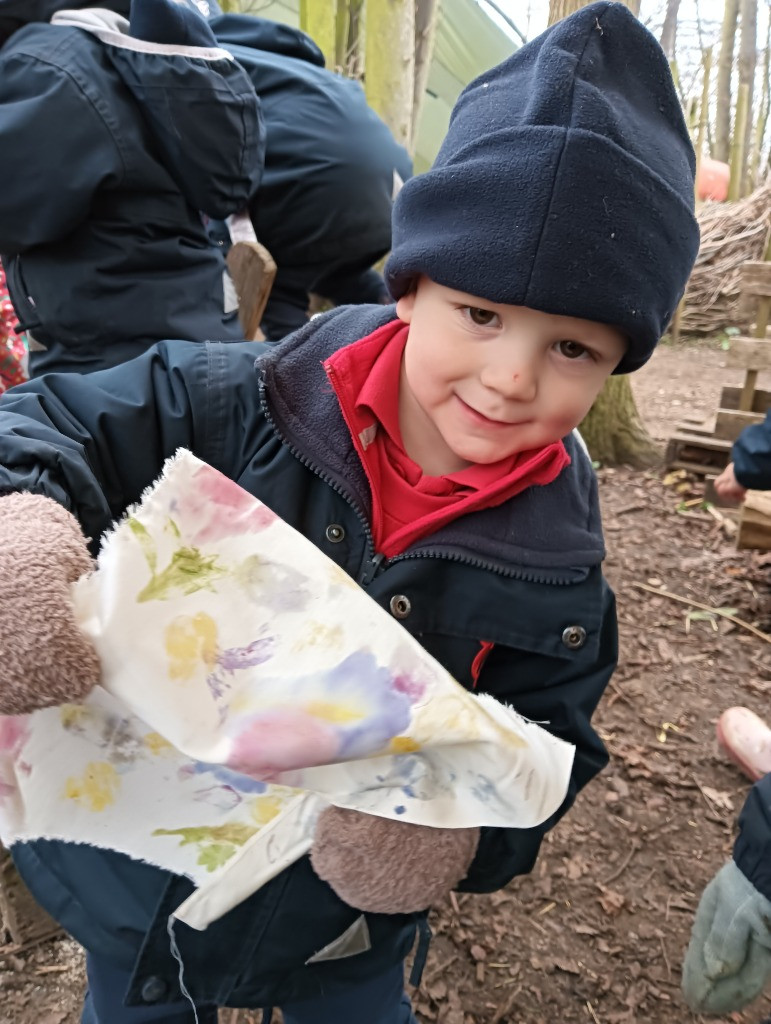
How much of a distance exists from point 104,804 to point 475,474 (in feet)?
2.30

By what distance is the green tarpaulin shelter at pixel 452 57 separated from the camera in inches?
353

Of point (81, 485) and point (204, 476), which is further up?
point (204, 476)

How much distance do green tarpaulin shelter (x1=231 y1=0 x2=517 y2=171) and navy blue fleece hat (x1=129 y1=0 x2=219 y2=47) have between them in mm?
7566

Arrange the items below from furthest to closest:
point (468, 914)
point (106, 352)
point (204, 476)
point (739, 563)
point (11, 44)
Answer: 1. point (739, 563)
2. point (468, 914)
3. point (106, 352)
4. point (11, 44)
5. point (204, 476)

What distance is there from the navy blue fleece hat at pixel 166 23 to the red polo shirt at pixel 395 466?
1.03 metres

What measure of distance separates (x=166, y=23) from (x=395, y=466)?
1.22m

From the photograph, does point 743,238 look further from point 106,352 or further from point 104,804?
point 104,804

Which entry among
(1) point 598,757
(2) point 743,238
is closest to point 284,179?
(1) point 598,757

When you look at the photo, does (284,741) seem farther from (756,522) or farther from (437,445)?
(756,522)

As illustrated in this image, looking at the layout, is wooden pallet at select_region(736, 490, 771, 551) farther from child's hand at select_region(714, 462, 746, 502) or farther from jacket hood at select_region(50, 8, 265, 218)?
jacket hood at select_region(50, 8, 265, 218)

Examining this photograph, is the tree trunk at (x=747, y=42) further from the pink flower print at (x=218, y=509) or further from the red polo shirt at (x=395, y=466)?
the pink flower print at (x=218, y=509)

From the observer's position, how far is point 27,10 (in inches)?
70.7

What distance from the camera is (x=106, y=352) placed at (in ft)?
6.64

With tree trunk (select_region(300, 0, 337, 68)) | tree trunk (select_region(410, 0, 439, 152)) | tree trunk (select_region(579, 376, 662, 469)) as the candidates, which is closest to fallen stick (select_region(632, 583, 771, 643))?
tree trunk (select_region(579, 376, 662, 469))
